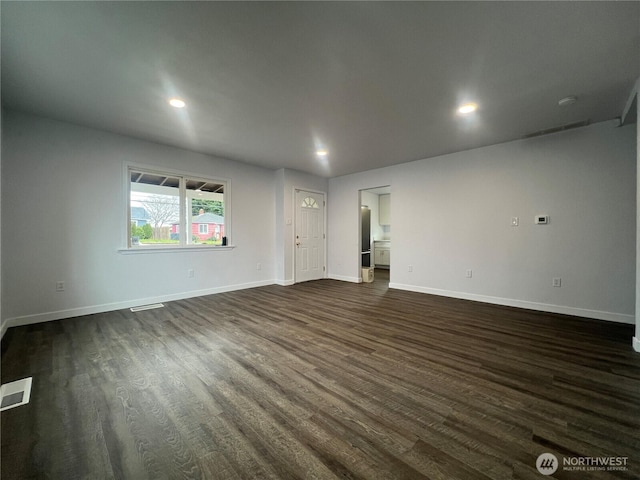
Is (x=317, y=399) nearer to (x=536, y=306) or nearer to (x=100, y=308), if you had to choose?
(x=100, y=308)

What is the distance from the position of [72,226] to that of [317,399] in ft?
13.2

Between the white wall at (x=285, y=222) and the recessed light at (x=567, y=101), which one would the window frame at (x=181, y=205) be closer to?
the white wall at (x=285, y=222)

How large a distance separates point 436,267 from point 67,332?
18.3 feet

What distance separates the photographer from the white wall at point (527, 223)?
3.36m

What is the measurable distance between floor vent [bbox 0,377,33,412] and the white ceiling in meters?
2.62

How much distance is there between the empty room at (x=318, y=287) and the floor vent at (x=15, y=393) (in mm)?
16

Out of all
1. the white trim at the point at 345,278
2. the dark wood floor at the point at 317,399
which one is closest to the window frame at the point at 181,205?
the dark wood floor at the point at 317,399

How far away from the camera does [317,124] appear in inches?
136

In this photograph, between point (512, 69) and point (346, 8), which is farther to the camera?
point (512, 69)

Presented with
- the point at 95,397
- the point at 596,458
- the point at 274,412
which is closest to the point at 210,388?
the point at 274,412

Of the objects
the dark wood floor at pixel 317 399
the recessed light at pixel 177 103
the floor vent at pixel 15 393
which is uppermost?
the recessed light at pixel 177 103

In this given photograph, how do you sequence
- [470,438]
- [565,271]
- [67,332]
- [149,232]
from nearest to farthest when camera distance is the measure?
[470,438]
[67,332]
[565,271]
[149,232]

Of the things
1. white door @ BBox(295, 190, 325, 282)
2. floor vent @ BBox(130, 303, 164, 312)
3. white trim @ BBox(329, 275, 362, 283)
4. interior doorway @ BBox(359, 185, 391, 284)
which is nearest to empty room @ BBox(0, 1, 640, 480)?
floor vent @ BBox(130, 303, 164, 312)

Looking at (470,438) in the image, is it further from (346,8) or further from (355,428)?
(346,8)
